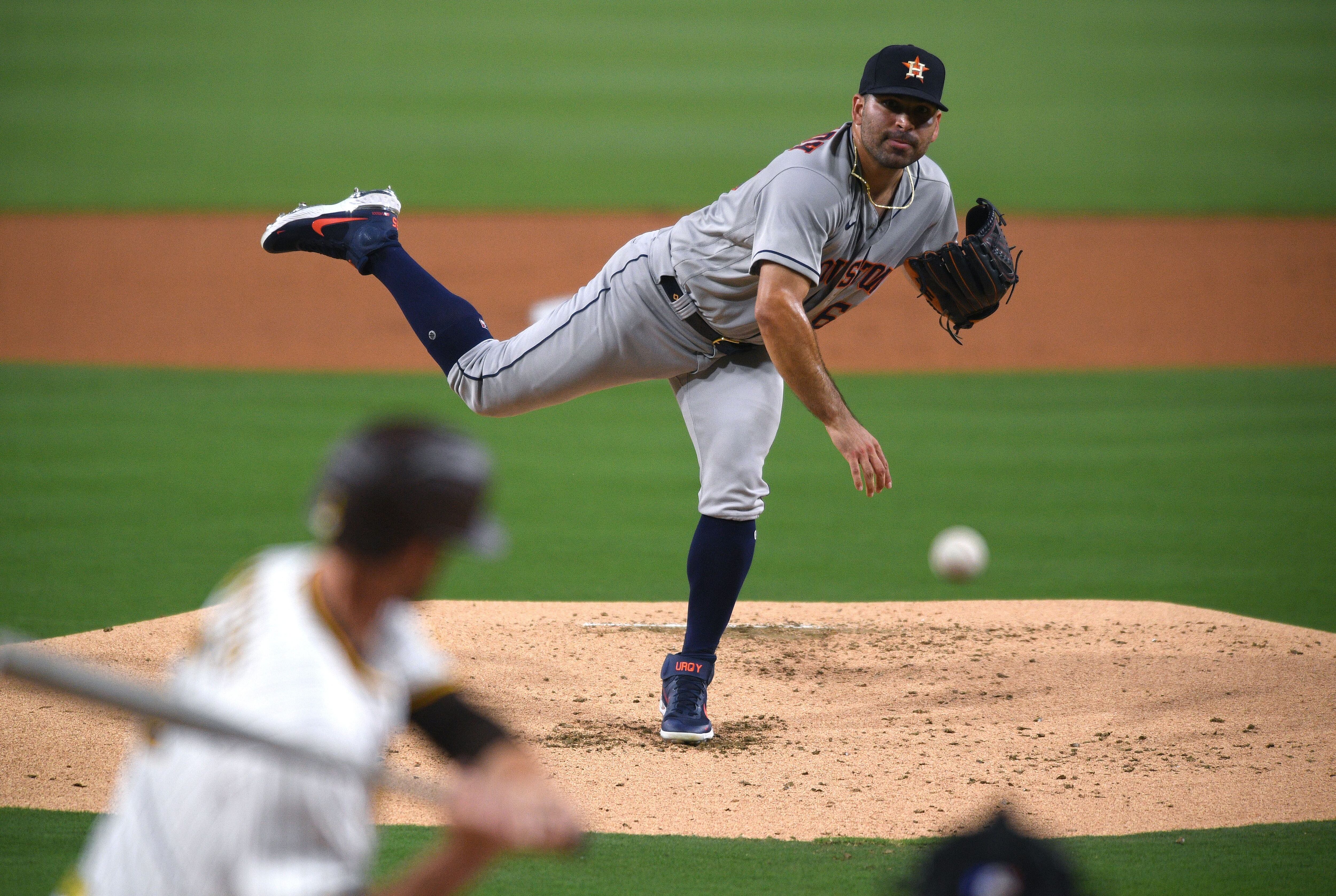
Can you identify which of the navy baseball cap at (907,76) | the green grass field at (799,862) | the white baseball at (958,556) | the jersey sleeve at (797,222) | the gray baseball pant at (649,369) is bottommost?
the green grass field at (799,862)

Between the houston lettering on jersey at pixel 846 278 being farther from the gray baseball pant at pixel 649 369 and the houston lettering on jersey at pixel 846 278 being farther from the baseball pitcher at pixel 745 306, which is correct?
the gray baseball pant at pixel 649 369

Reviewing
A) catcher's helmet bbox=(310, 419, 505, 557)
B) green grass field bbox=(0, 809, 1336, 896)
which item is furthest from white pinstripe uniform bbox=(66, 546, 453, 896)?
green grass field bbox=(0, 809, 1336, 896)

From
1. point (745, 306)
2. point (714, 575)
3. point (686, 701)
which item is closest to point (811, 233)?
point (745, 306)

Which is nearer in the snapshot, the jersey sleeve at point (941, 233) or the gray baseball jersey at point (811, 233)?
the gray baseball jersey at point (811, 233)

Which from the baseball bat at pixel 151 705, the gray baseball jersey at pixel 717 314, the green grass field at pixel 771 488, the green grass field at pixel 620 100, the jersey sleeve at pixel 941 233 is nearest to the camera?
the baseball bat at pixel 151 705

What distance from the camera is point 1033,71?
23.5 m

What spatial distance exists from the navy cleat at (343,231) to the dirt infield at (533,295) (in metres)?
6.99

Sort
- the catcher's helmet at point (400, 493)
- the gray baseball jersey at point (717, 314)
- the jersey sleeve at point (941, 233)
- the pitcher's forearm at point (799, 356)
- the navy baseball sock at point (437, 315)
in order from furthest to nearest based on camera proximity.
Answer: the navy baseball sock at point (437, 315), the jersey sleeve at point (941, 233), the gray baseball jersey at point (717, 314), the pitcher's forearm at point (799, 356), the catcher's helmet at point (400, 493)

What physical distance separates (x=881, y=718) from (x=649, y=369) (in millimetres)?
1380

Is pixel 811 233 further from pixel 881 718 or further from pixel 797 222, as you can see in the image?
pixel 881 718

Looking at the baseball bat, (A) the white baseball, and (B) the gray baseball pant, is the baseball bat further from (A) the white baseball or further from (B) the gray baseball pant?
(A) the white baseball

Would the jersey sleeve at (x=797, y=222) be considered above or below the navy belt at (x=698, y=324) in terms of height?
above

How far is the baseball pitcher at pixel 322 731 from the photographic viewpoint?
1.51 metres

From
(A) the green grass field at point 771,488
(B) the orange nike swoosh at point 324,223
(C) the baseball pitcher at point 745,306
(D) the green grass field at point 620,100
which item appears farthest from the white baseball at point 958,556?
(D) the green grass field at point 620,100
